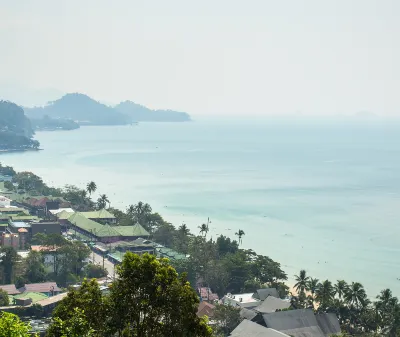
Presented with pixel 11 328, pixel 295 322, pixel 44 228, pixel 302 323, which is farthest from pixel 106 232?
pixel 11 328

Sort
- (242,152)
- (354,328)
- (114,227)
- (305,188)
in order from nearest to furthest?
(354,328), (114,227), (305,188), (242,152)

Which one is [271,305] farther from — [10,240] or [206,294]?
[10,240]

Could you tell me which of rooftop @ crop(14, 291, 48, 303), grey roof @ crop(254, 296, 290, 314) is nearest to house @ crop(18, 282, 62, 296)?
rooftop @ crop(14, 291, 48, 303)

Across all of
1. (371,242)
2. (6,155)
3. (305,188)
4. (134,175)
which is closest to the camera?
(371,242)

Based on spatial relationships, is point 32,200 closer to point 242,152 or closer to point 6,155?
point 6,155

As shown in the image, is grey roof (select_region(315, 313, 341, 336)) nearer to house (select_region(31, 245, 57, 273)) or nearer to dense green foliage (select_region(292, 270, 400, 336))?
dense green foliage (select_region(292, 270, 400, 336))

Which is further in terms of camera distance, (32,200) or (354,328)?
(32,200)

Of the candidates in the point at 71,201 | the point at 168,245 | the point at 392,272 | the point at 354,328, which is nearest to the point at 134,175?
the point at 71,201
